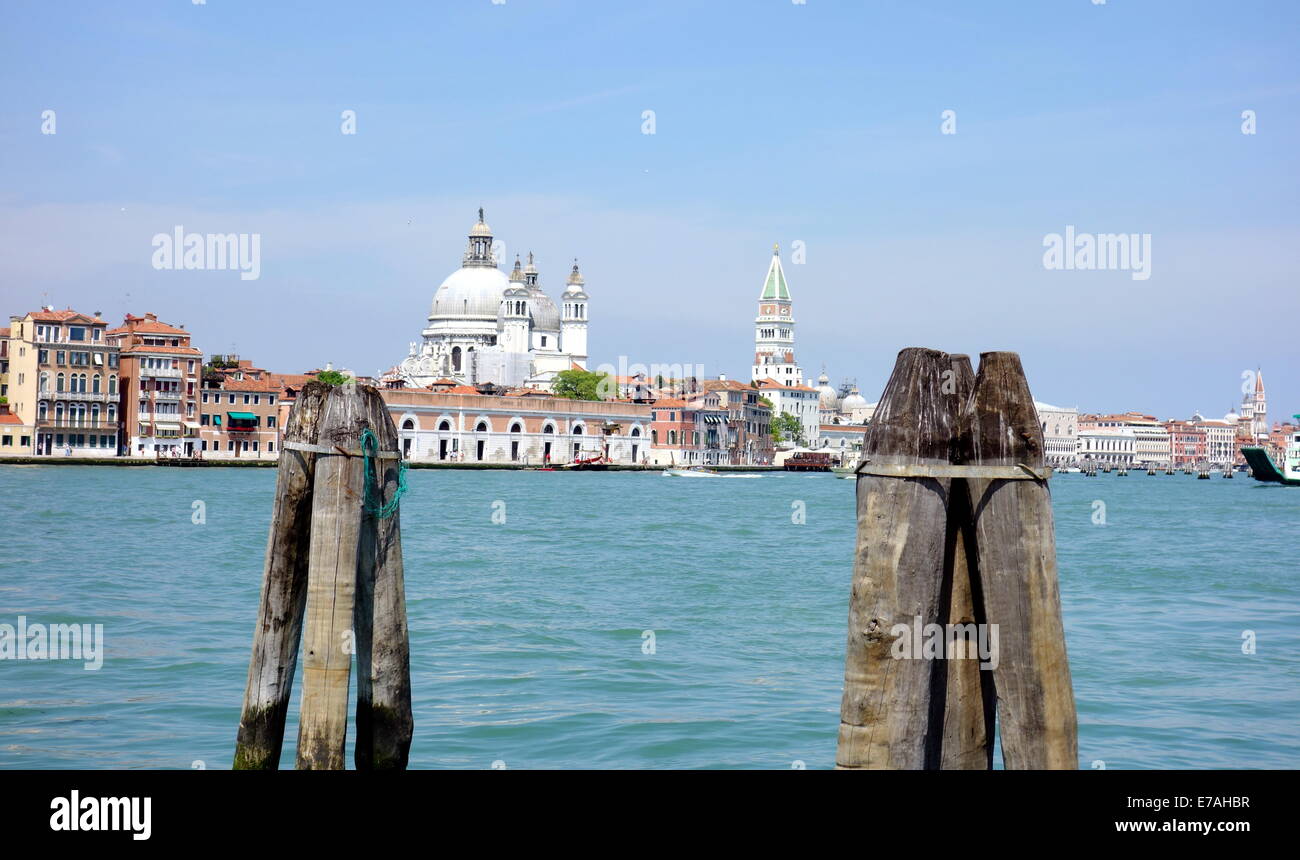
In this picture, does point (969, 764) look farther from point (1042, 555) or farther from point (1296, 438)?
point (1296, 438)

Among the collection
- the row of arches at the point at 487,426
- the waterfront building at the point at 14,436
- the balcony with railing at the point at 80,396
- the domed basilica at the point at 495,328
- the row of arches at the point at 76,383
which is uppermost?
the domed basilica at the point at 495,328

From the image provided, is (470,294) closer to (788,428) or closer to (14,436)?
(788,428)

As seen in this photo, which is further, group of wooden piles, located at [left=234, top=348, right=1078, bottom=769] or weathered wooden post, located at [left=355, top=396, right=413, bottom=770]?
weathered wooden post, located at [left=355, top=396, right=413, bottom=770]

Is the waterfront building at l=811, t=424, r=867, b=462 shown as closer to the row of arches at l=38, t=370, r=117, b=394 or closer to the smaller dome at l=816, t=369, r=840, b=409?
the smaller dome at l=816, t=369, r=840, b=409

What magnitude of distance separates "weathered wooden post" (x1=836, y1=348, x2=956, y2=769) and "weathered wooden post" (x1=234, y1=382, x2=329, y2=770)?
74.0 inches

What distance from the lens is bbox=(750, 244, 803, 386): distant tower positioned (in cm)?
13500

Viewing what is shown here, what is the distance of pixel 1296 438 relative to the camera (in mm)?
71062

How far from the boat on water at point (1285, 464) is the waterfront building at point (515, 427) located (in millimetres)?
35873

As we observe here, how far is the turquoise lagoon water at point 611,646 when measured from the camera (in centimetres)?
708

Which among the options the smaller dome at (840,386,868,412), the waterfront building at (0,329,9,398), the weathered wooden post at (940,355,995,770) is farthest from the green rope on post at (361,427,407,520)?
the smaller dome at (840,386,868,412)

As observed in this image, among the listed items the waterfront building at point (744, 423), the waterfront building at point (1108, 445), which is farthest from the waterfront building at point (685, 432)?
the waterfront building at point (1108, 445)

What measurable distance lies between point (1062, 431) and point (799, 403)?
39.1 meters

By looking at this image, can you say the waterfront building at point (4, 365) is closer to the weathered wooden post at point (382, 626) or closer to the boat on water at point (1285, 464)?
the boat on water at point (1285, 464)
